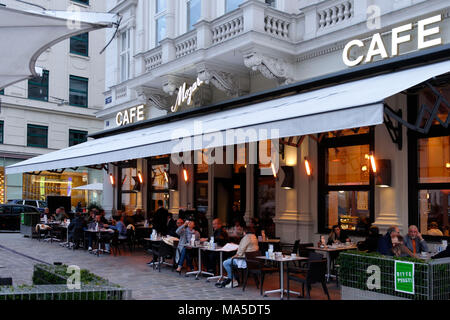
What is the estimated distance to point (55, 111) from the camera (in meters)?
32.8

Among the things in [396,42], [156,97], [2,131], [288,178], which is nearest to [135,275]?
[288,178]

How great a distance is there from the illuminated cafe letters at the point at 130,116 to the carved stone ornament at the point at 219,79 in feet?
17.6

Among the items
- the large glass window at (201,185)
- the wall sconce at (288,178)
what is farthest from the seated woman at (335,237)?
the large glass window at (201,185)

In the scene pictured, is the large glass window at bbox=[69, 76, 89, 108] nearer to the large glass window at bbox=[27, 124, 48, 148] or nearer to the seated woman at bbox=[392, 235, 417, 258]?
the large glass window at bbox=[27, 124, 48, 148]

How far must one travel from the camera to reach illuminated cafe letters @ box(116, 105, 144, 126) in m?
18.9

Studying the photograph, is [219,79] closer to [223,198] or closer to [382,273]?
[223,198]

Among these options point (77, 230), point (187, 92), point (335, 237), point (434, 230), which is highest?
point (187, 92)

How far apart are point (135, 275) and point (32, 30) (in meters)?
6.09

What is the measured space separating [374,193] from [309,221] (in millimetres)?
1966

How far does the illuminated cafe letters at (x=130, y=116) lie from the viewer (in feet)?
62.2

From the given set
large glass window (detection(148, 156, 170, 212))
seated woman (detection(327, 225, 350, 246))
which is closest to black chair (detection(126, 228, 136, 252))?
large glass window (detection(148, 156, 170, 212))

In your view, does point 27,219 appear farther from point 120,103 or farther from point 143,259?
point 143,259

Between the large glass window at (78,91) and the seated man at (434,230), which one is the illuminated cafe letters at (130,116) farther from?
the large glass window at (78,91)
